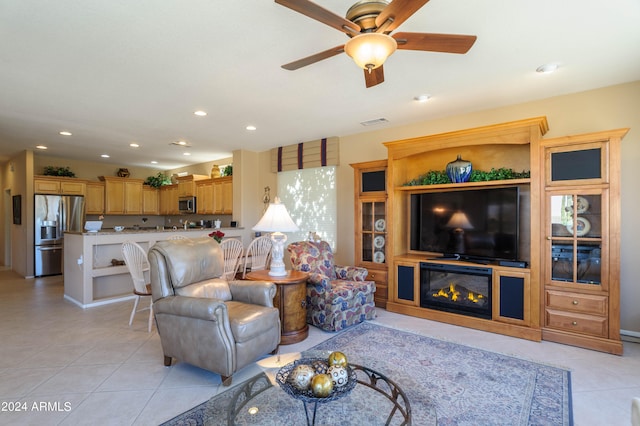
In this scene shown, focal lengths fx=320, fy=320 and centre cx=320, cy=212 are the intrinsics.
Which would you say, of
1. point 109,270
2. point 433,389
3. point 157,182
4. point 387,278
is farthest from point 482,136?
point 157,182

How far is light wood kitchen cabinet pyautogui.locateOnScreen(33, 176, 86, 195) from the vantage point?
6.84 metres

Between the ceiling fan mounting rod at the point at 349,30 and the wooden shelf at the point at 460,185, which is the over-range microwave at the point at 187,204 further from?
the ceiling fan mounting rod at the point at 349,30

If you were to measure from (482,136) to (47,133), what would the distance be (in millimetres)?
6625

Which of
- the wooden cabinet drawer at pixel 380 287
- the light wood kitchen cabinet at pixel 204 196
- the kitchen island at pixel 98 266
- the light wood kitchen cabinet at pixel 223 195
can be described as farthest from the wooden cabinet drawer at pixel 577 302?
the light wood kitchen cabinet at pixel 204 196

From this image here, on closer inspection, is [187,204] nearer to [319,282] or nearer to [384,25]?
[319,282]

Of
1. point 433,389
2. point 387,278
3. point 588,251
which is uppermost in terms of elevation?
point 588,251

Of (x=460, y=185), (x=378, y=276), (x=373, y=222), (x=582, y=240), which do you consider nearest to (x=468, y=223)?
(x=460, y=185)

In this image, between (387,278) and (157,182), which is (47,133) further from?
(387,278)

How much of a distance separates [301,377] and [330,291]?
6.67 ft

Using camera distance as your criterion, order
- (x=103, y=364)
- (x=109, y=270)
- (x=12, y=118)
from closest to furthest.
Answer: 1. (x=103, y=364)
2. (x=12, y=118)
3. (x=109, y=270)

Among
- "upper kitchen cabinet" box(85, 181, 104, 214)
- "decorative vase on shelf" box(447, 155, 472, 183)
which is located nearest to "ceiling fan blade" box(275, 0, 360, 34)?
"decorative vase on shelf" box(447, 155, 472, 183)

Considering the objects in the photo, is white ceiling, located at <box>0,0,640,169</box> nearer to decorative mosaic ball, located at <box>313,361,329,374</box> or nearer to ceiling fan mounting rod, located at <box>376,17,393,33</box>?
ceiling fan mounting rod, located at <box>376,17,393,33</box>

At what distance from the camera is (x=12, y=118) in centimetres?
449

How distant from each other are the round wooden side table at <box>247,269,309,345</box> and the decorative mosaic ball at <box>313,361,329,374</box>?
143 cm
